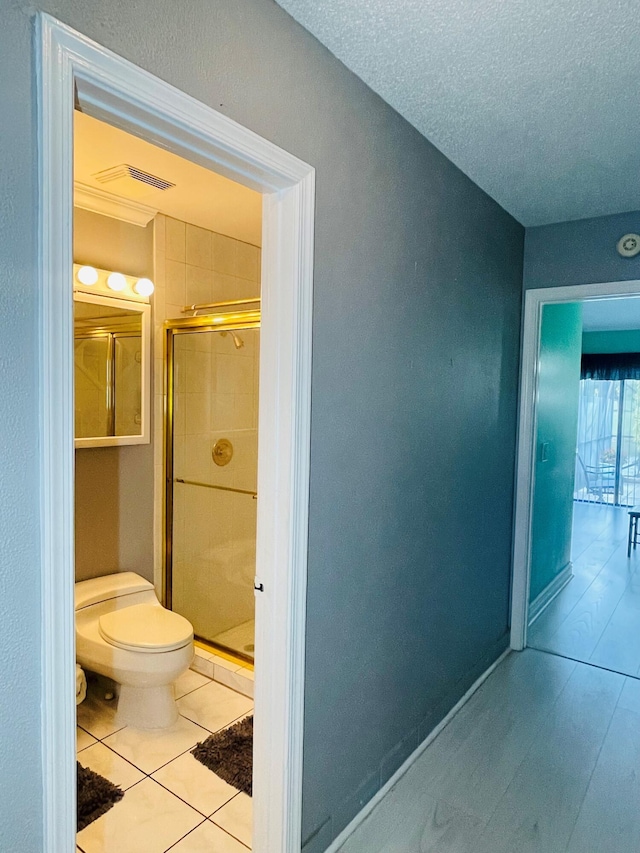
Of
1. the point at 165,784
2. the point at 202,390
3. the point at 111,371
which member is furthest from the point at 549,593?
the point at 111,371

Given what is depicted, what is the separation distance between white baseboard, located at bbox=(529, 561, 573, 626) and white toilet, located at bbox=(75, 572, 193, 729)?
7.45 ft

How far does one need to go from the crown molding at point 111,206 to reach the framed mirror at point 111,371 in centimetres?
41

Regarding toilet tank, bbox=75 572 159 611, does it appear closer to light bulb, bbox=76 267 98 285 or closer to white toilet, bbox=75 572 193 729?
white toilet, bbox=75 572 193 729

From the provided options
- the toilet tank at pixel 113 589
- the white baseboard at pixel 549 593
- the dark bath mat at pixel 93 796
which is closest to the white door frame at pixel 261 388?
the dark bath mat at pixel 93 796

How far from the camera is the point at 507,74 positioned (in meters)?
1.62

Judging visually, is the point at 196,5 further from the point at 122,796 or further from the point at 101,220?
the point at 122,796

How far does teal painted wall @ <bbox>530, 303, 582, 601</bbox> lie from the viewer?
362 cm

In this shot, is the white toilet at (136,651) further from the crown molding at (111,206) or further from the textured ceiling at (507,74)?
the textured ceiling at (507,74)

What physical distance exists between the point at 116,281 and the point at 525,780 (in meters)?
2.70

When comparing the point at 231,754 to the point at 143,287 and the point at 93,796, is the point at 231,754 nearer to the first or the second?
the point at 93,796

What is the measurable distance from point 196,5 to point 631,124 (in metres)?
1.50

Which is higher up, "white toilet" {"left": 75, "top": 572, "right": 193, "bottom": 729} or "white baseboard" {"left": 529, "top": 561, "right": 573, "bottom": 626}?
"white toilet" {"left": 75, "top": 572, "right": 193, "bottom": 729}

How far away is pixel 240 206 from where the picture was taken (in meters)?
2.71

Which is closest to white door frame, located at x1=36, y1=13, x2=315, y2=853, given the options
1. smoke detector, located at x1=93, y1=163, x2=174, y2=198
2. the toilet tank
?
smoke detector, located at x1=93, y1=163, x2=174, y2=198
